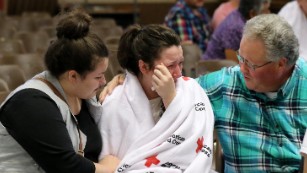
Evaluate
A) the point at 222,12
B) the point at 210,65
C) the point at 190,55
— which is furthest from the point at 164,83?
the point at 222,12

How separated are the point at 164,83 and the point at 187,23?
3.50 m

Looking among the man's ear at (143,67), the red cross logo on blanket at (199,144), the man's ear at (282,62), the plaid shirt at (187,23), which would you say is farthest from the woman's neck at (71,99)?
the plaid shirt at (187,23)

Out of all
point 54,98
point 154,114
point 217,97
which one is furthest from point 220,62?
point 54,98

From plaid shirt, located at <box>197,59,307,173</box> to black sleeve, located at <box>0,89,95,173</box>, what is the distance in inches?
27.1

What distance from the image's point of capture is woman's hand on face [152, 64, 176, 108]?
6.32ft

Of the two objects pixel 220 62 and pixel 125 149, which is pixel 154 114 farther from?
pixel 220 62

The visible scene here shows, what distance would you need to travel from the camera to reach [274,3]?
924 centimetres

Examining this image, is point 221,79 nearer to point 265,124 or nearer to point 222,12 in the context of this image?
point 265,124

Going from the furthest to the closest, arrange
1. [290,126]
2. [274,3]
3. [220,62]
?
[274,3] → [220,62] → [290,126]

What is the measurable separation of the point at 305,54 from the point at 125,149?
2292 mm

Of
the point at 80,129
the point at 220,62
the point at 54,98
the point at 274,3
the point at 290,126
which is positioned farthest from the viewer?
the point at 274,3

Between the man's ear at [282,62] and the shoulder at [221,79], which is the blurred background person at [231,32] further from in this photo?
the man's ear at [282,62]

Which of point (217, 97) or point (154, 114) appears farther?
point (217, 97)

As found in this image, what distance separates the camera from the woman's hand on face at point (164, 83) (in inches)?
75.9
